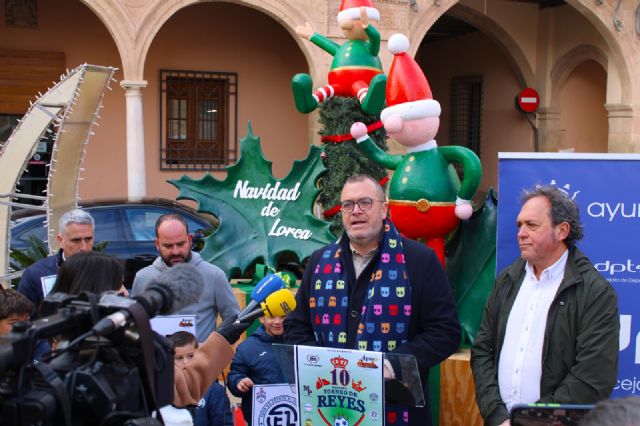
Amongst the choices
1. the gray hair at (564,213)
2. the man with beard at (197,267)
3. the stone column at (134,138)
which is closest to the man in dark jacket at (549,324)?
the gray hair at (564,213)

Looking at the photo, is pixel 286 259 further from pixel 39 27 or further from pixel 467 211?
pixel 39 27

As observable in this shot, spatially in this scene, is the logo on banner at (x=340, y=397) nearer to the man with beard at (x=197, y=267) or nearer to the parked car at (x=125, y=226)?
the man with beard at (x=197, y=267)

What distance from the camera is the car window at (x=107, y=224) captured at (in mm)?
8422

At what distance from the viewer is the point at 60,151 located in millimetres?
5480

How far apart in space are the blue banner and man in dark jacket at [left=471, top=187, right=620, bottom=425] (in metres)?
0.64

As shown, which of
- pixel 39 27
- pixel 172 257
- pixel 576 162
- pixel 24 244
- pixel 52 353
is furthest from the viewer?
pixel 39 27

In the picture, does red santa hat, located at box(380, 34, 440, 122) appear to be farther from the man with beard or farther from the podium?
the podium

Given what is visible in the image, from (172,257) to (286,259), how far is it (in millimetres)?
2602

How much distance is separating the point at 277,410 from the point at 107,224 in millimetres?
4864

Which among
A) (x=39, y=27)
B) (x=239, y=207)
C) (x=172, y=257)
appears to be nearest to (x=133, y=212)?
(x=239, y=207)

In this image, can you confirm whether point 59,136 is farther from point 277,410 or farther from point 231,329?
point 231,329

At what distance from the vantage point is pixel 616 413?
1.47 meters

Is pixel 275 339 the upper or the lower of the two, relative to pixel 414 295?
lower

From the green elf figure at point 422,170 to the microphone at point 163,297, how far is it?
9.95ft
